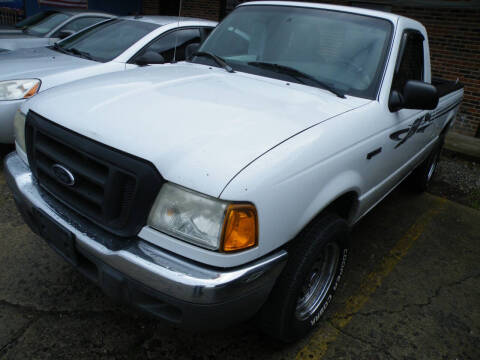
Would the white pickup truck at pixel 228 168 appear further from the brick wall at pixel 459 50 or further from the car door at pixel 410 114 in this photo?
the brick wall at pixel 459 50

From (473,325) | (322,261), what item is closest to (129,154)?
(322,261)

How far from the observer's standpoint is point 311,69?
267 cm

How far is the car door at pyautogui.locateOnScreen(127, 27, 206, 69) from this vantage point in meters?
4.72

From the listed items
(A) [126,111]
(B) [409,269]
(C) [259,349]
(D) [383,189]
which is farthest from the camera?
(B) [409,269]

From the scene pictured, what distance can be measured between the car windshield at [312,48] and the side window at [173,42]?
73.4 inches

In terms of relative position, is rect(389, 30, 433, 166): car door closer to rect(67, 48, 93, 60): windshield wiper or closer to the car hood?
rect(67, 48, 93, 60): windshield wiper

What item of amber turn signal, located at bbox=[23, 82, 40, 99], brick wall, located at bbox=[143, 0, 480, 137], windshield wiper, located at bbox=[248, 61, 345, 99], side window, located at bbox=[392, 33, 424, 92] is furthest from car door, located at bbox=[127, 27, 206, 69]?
brick wall, located at bbox=[143, 0, 480, 137]

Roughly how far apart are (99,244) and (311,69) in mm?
1791

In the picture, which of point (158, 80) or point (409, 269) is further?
point (409, 269)

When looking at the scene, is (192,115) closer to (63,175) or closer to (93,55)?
(63,175)

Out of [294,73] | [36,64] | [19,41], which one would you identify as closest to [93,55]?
[36,64]

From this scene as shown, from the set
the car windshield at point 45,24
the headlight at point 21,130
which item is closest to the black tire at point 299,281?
the headlight at point 21,130

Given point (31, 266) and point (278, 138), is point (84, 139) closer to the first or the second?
point (278, 138)

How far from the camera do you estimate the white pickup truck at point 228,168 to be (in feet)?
5.23
